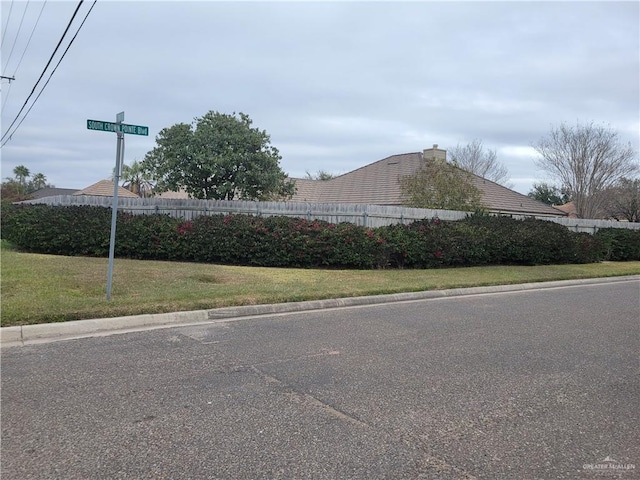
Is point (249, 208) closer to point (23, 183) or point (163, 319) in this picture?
point (163, 319)

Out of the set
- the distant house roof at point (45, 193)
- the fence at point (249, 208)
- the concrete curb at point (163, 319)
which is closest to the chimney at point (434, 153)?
the fence at point (249, 208)

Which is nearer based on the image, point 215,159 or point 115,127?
point 115,127

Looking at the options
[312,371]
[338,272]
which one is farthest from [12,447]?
[338,272]

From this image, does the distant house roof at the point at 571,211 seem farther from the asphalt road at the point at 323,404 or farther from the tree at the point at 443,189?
the asphalt road at the point at 323,404

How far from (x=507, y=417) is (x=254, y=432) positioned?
219 centimetres

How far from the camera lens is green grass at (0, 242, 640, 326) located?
7754mm

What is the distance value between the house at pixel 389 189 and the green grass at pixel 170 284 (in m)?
13.2

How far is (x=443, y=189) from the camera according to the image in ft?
71.3

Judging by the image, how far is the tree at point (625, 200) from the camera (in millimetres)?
33438

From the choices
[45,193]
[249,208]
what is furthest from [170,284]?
[45,193]

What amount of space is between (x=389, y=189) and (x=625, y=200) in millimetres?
19406

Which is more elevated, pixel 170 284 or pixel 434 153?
pixel 434 153

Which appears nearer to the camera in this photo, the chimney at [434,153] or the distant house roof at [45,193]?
the chimney at [434,153]

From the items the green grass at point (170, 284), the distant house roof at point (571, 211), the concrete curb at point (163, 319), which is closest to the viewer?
the concrete curb at point (163, 319)
